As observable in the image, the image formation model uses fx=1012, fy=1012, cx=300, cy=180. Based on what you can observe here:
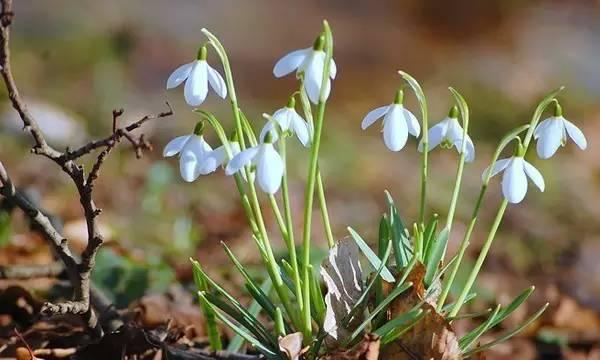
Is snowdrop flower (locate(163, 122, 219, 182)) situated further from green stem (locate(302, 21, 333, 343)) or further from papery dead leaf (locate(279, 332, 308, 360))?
papery dead leaf (locate(279, 332, 308, 360))

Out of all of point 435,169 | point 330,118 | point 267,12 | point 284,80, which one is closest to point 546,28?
point 267,12

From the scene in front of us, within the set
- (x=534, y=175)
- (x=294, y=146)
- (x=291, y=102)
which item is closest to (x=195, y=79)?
(x=291, y=102)

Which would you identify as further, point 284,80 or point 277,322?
point 284,80

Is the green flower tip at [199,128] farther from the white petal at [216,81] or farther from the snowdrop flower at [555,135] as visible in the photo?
the snowdrop flower at [555,135]

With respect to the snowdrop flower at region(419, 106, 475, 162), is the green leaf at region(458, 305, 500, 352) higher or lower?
lower

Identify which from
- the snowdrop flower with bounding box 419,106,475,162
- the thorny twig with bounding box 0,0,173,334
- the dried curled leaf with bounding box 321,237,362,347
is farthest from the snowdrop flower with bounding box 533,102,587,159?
the thorny twig with bounding box 0,0,173,334

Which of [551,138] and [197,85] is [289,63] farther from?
[551,138]

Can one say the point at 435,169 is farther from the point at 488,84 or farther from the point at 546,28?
the point at 546,28
